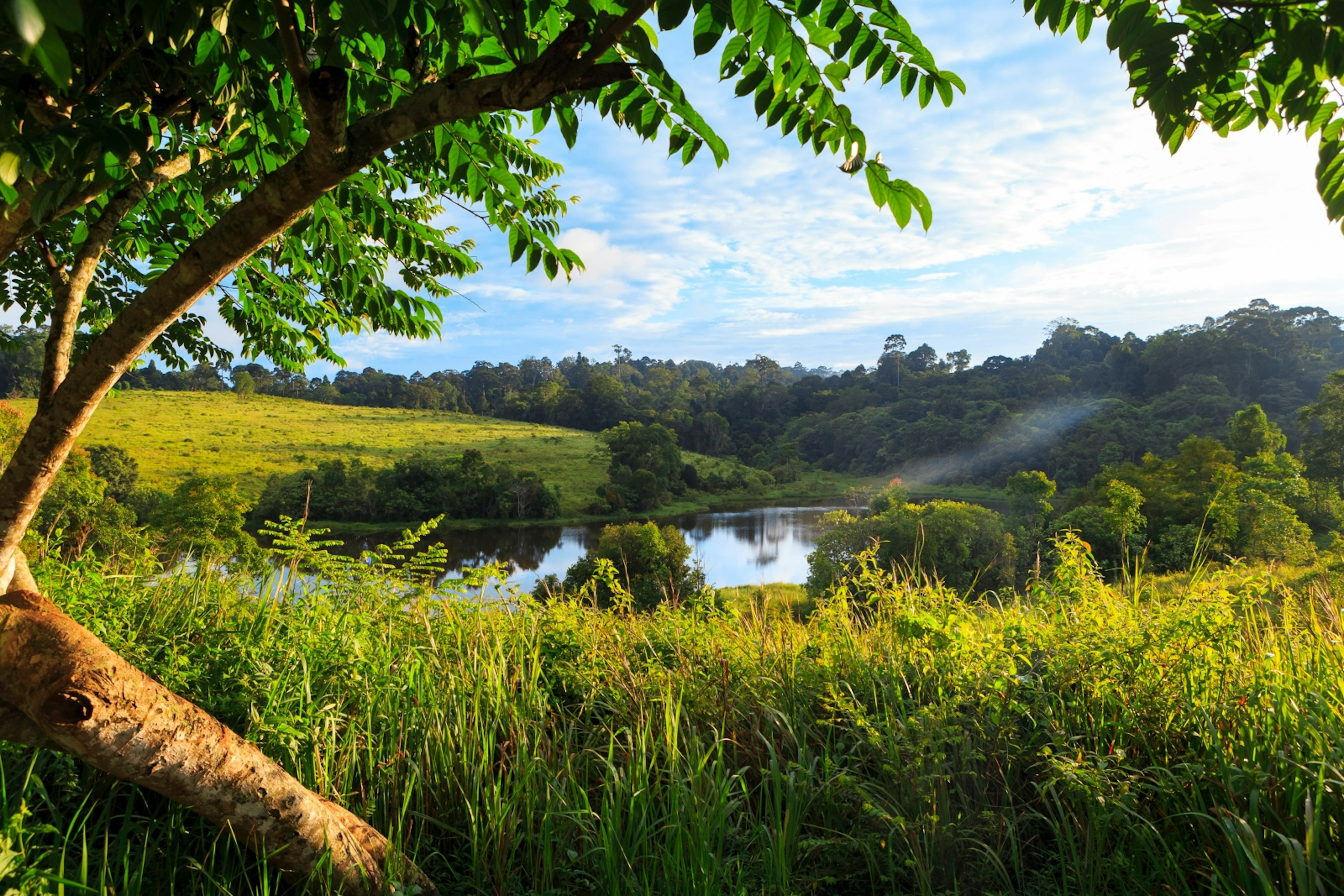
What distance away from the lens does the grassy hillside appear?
39.9 metres

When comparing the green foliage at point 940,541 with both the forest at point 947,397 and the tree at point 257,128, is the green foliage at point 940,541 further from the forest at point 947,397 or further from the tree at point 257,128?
the forest at point 947,397

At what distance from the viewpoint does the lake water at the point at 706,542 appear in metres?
29.7

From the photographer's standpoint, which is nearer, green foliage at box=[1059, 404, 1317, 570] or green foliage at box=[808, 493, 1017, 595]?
green foliage at box=[1059, 404, 1317, 570]

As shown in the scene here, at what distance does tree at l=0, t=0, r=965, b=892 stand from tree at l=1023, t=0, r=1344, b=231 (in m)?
0.43

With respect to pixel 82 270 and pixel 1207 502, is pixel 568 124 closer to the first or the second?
pixel 82 270

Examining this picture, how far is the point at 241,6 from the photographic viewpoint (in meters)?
1.27

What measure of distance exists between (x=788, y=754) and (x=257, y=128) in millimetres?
2840

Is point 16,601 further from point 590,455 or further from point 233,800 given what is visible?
point 590,455

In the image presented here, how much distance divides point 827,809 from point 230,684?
2.09m

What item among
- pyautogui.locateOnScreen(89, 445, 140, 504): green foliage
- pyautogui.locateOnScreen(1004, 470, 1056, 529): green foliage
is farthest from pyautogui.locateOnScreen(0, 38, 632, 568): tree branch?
pyautogui.locateOnScreen(89, 445, 140, 504): green foliage

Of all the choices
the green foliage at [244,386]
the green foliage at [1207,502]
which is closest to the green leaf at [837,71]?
the green foliage at [1207,502]

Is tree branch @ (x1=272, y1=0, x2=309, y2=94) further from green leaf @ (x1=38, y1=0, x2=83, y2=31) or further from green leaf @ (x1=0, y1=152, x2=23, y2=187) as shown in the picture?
green leaf @ (x1=38, y1=0, x2=83, y2=31)

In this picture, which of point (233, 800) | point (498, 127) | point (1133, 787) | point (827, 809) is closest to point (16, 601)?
point (233, 800)

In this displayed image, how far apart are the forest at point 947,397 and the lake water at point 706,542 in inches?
584
